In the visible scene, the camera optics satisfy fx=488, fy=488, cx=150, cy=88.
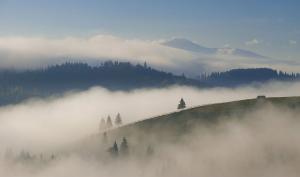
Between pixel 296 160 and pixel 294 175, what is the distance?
15.3 meters

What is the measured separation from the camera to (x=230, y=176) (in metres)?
198

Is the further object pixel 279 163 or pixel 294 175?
pixel 279 163

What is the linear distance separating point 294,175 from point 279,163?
614 inches

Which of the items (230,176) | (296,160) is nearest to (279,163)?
(296,160)

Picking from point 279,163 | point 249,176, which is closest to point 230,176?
point 249,176

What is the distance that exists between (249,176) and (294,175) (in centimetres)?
1831

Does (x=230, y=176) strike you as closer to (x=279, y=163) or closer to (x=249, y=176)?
(x=249, y=176)

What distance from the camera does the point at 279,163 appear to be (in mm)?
198500

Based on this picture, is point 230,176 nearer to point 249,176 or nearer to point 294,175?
point 249,176

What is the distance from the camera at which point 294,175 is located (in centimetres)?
18312

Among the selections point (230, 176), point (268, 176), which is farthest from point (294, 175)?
point (230, 176)

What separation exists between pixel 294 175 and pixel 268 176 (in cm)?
1120

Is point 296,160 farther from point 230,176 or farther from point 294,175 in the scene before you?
point 230,176

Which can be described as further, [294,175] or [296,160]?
[296,160]
